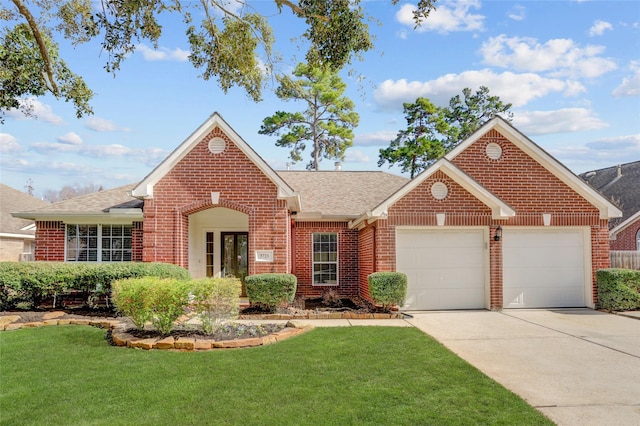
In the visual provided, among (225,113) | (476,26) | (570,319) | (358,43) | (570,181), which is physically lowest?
(570,319)

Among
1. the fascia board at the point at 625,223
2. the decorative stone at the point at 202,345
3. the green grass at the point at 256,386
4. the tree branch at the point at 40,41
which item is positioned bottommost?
the green grass at the point at 256,386

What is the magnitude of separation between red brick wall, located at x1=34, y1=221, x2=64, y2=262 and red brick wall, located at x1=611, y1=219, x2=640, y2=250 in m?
25.8

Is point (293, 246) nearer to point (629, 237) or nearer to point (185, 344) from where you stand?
point (185, 344)

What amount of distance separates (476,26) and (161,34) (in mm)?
8024

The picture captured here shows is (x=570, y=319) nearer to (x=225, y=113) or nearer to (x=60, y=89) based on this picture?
(x=225, y=113)

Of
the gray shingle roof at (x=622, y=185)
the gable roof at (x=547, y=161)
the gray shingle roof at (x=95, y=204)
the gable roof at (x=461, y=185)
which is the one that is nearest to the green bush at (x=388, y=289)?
the gable roof at (x=461, y=185)

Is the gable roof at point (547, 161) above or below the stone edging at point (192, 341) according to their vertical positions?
above

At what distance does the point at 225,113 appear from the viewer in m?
13.9

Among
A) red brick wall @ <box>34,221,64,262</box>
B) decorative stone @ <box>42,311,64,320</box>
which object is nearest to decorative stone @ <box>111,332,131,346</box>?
decorative stone @ <box>42,311,64,320</box>

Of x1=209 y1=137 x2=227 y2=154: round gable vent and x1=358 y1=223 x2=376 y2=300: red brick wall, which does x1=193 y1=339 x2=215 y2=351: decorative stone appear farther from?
x1=209 y1=137 x2=227 y2=154: round gable vent

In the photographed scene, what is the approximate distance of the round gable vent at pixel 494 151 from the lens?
561 inches

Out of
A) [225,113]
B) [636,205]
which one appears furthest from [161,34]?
[636,205]

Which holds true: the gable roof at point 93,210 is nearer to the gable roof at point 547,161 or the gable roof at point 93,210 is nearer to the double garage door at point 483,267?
the double garage door at point 483,267

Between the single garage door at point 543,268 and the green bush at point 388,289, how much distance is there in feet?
11.1
